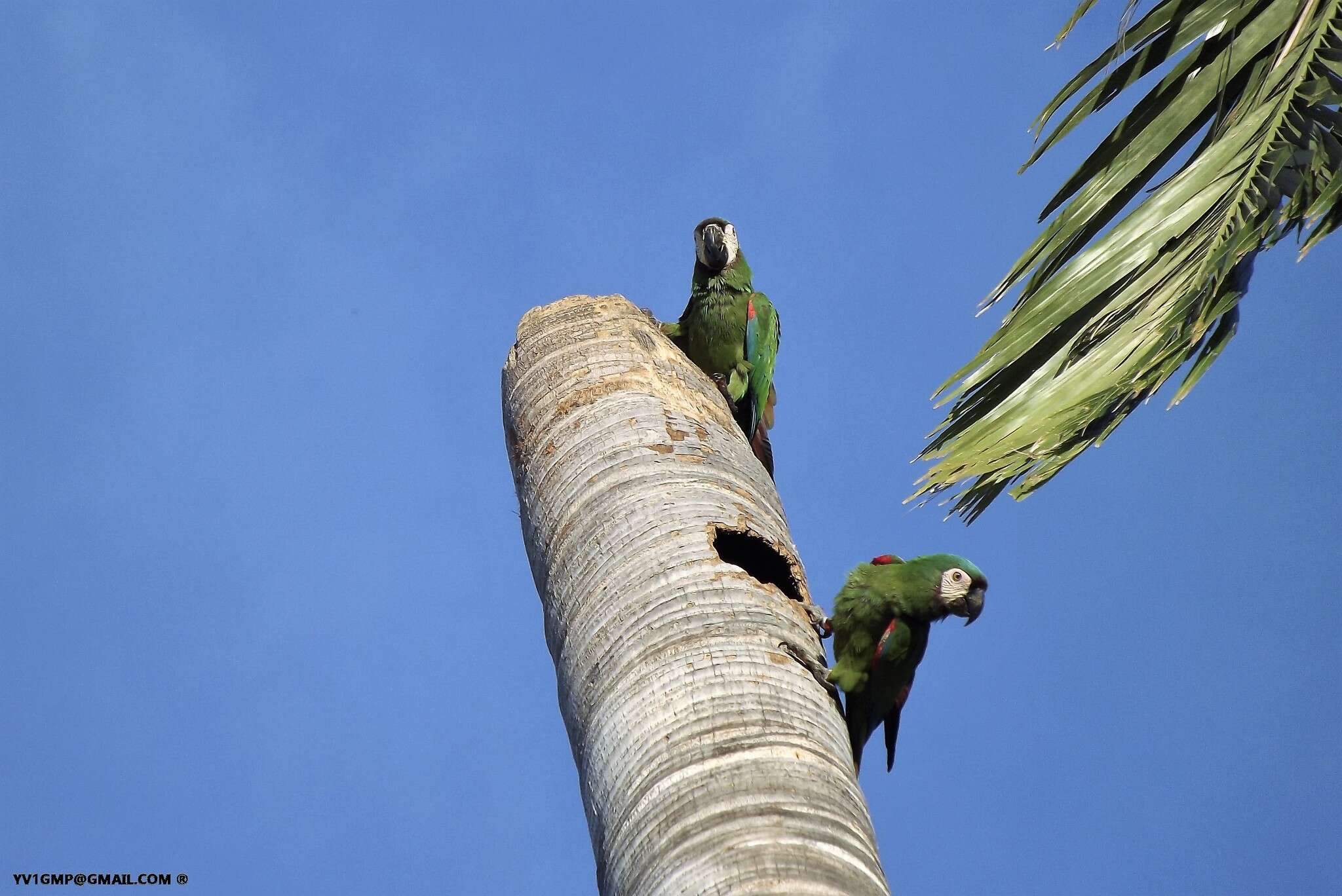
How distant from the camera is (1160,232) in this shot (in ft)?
8.97

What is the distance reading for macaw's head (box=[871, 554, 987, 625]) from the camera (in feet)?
16.1

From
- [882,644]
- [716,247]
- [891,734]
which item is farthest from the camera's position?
[716,247]

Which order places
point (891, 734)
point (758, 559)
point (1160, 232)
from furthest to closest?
1. point (891, 734)
2. point (758, 559)
3. point (1160, 232)

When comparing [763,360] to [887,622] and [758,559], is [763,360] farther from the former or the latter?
[758,559]

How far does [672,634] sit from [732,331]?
10.6 ft

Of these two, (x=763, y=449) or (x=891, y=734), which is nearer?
(x=891, y=734)

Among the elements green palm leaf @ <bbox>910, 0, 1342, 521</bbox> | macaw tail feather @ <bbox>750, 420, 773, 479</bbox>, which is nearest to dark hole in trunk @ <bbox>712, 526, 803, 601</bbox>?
green palm leaf @ <bbox>910, 0, 1342, 521</bbox>

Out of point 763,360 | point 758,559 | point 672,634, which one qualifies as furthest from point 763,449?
point 672,634

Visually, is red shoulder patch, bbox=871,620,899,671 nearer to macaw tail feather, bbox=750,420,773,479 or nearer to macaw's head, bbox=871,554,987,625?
macaw's head, bbox=871,554,987,625

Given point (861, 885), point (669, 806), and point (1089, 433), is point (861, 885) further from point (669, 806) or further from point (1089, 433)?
point (1089, 433)

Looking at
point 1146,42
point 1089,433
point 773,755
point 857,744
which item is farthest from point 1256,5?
point 857,744

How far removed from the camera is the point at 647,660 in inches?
119

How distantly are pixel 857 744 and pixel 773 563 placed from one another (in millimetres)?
1473

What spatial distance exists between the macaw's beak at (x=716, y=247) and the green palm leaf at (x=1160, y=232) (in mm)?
3248
